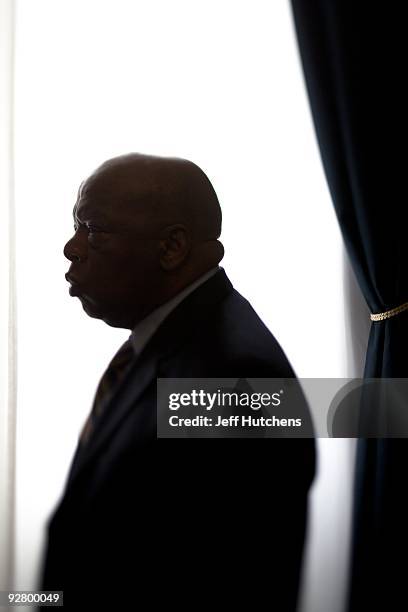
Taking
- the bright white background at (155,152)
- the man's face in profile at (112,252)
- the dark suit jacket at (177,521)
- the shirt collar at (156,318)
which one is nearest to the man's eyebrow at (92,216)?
the man's face in profile at (112,252)

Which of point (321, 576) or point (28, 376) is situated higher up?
point (28, 376)

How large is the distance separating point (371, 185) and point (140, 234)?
0.80 metres

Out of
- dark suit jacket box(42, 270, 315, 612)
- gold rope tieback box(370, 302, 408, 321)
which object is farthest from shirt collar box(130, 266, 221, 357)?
gold rope tieback box(370, 302, 408, 321)

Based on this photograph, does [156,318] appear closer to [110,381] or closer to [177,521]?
[110,381]

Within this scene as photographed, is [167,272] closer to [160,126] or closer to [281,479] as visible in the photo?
[281,479]

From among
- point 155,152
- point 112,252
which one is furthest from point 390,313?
point 112,252

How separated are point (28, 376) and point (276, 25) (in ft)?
3.58

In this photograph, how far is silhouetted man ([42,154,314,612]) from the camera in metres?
0.77

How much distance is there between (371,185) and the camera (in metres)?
1.52

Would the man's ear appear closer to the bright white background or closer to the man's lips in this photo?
the man's lips

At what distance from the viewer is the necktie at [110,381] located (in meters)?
0.90

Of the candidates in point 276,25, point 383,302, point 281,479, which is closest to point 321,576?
point 383,302

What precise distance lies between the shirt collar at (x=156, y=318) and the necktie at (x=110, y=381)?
21mm

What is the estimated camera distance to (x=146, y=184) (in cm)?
88
